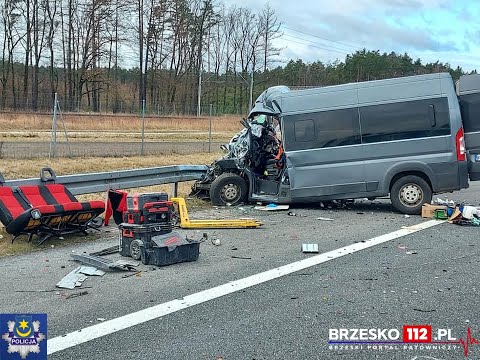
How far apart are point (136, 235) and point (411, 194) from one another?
18.6 feet

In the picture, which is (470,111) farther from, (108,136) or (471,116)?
(108,136)

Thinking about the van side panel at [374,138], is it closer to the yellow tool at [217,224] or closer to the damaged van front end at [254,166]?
the damaged van front end at [254,166]

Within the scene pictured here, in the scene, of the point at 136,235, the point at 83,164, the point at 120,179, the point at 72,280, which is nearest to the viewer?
the point at 72,280

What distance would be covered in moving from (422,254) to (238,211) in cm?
425

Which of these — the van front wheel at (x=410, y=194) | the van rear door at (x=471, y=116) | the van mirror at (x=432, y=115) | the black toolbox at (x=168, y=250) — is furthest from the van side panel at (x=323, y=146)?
the black toolbox at (x=168, y=250)

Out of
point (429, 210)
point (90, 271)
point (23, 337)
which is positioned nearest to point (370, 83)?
point (429, 210)

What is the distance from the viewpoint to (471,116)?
10023 millimetres

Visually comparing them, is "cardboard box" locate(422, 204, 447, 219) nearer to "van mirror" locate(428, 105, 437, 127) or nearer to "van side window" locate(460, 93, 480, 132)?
"van mirror" locate(428, 105, 437, 127)

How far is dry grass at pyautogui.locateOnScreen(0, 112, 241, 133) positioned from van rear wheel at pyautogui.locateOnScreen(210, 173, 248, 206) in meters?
23.4

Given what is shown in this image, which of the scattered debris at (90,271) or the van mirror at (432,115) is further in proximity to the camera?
the van mirror at (432,115)

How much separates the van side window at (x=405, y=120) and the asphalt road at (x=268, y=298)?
2598 millimetres

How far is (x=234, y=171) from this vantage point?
1110 cm

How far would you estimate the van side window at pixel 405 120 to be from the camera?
31.9 ft

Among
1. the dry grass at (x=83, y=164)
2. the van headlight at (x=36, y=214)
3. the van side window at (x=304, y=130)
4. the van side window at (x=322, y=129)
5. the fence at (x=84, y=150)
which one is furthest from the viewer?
the fence at (x=84, y=150)
